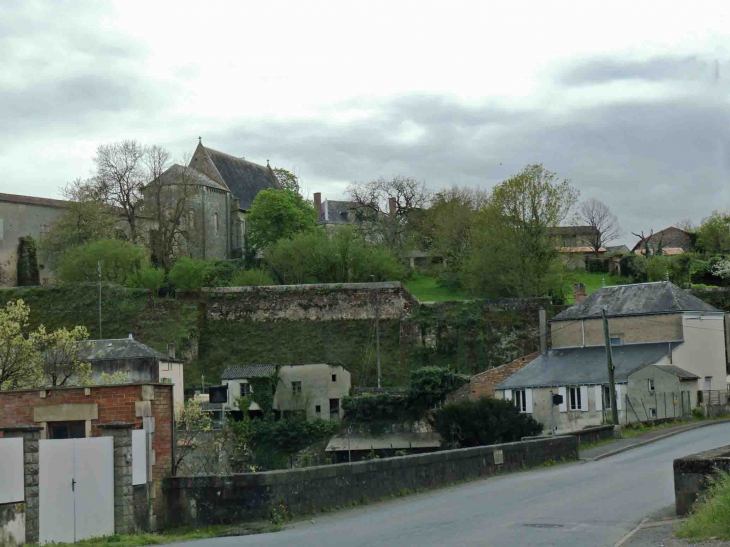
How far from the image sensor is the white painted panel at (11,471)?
41.1 ft

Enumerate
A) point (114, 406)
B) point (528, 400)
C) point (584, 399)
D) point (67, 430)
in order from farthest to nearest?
point (528, 400) → point (584, 399) → point (67, 430) → point (114, 406)

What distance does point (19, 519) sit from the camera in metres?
12.7

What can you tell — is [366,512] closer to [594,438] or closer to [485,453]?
[485,453]

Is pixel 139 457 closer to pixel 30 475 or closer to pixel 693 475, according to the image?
pixel 30 475

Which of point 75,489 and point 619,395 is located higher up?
point 619,395

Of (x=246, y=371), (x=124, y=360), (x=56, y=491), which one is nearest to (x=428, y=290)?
(x=246, y=371)

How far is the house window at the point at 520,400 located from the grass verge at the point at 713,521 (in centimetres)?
3539

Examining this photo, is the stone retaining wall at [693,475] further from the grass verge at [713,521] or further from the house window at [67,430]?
the house window at [67,430]

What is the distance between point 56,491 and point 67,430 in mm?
2753

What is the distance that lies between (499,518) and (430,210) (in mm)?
73247

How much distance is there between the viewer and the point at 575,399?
143 feet

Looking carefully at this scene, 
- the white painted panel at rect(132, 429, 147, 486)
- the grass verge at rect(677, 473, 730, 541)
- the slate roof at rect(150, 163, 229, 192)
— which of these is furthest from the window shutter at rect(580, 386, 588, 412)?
the slate roof at rect(150, 163, 229, 192)

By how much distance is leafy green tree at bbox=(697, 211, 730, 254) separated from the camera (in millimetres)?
81875

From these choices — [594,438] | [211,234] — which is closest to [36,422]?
[594,438]
